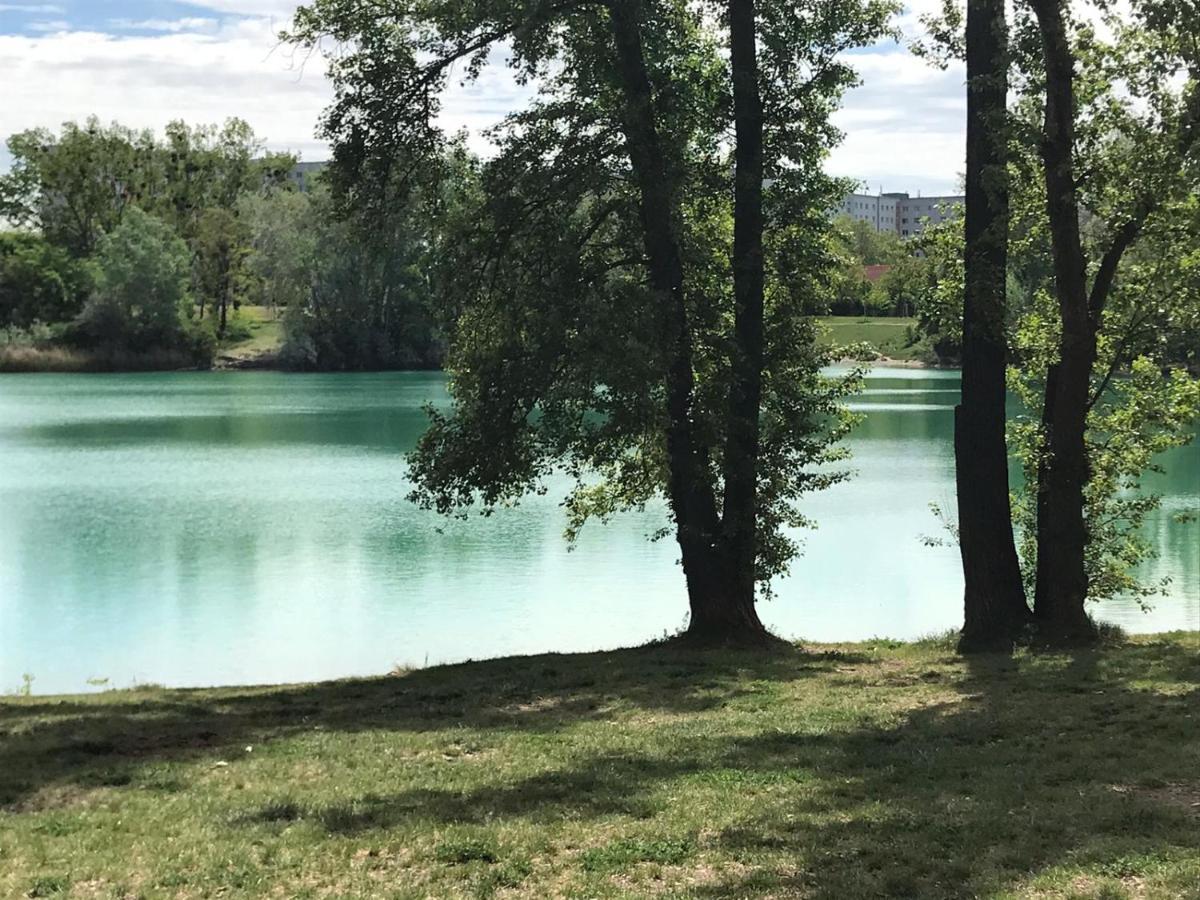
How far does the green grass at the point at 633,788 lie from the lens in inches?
209

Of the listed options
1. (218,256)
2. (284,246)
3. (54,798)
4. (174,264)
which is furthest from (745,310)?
(218,256)

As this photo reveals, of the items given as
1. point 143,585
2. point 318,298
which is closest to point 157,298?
point 318,298

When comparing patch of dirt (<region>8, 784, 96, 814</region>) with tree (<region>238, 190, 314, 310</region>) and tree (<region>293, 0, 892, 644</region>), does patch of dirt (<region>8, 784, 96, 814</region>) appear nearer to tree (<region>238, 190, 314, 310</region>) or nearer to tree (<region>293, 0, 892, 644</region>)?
tree (<region>293, 0, 892, 644</region>)

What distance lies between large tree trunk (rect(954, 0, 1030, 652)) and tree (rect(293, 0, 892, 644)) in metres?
2.03

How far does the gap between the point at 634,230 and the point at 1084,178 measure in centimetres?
491

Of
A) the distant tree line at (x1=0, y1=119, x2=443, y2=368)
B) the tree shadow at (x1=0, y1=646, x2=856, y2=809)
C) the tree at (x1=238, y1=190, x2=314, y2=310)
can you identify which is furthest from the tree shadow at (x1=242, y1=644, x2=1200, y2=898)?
the tree at (x1=238, y1=190, x2=314, y2=310)

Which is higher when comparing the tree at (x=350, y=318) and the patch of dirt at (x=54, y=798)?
the tree at (x=350, y=318)

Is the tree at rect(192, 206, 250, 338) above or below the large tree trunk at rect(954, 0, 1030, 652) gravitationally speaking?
above

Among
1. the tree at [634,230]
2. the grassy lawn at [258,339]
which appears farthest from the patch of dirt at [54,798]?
the grassy lawn at [258,339]

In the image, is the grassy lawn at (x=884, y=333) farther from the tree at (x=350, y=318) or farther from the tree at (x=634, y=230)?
the tree at (x=634, y=230)

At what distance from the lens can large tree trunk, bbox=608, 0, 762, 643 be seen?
13312mm

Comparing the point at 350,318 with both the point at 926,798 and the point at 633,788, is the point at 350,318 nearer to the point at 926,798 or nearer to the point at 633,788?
the point at 633,788

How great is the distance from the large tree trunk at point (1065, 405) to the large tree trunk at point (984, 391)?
15.0 inches

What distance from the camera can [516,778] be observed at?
7355 mm
